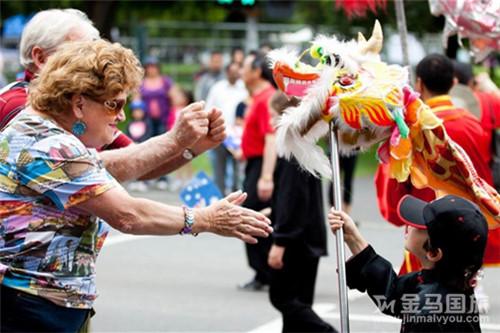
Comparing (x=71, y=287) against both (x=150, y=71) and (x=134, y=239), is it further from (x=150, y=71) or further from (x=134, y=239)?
(x=150, y=71)

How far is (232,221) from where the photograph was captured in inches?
149

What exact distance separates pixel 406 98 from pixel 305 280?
7.59ft

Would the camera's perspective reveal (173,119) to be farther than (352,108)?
Yes

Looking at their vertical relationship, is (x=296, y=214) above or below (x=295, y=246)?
above

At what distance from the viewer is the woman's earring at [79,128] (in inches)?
147

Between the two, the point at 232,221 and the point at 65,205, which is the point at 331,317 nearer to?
the point at 232,221

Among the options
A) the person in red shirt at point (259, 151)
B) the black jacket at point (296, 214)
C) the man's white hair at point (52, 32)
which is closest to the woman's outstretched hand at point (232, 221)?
the man's white hair at point (52, 32)

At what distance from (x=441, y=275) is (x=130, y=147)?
1.67 metres

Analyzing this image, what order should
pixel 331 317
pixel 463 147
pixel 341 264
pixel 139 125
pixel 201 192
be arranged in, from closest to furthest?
1. pixel 341 264
2. pixel 463 147
3. pixel 201 192
4. pixel 331 317
5. pixel 139 125

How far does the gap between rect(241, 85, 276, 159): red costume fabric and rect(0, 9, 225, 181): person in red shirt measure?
10.8 ft

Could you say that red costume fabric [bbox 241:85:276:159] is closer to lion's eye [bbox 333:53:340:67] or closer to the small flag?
the small flag

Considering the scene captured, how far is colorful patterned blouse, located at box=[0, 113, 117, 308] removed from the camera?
3.57 meters

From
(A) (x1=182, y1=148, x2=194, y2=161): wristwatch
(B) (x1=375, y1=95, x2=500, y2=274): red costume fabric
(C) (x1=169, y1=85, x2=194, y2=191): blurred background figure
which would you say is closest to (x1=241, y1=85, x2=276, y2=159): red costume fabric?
(B) (x1=375, y1=95, x2=500, y2=274): red costume fabric

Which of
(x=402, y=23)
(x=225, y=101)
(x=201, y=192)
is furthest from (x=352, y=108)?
(x=225, y=101)
